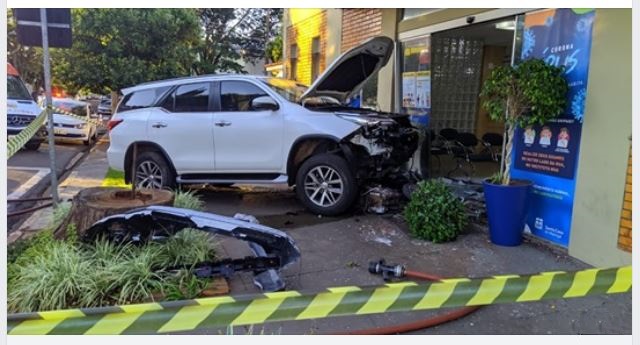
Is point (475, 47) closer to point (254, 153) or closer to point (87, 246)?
point (254, 153)

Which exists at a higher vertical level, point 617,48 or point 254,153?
point 617,48

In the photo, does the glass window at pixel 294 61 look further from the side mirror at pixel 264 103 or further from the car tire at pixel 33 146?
the side mirror at pixel 264 103

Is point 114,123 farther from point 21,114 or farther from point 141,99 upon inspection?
point 21,114

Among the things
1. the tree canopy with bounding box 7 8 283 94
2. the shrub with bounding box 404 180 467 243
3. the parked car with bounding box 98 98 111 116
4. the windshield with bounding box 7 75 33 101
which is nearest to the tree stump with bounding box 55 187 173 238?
the shrub with bounding box 404 180 467 243

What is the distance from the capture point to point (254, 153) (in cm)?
666

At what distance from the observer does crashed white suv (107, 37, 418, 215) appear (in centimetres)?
636

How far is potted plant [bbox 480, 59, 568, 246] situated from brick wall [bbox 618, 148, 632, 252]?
0.87 metres

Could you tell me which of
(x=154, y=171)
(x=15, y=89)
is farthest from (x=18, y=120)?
(x=154, y=171)

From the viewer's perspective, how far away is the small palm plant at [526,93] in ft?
15.0

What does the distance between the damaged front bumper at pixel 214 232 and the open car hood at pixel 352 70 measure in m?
3.14

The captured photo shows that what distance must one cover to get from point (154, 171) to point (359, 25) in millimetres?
5118

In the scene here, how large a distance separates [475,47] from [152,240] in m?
6.70

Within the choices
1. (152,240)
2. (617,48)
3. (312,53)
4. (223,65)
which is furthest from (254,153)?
(223,65)

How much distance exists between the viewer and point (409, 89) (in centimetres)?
821
